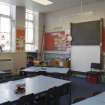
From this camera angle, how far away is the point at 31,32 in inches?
424

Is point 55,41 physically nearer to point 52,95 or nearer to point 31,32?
point 31,32

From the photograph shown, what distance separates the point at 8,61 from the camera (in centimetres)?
888

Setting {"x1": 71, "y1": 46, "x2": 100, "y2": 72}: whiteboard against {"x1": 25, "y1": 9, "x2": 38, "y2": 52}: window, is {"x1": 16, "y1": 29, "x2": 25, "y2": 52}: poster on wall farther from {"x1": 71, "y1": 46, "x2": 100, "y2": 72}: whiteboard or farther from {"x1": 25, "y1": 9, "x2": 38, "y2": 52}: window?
{"x1": 71, "y1": 46, "x2": 100, "y2": 72}: whiteboard

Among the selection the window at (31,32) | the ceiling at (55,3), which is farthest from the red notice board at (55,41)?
the ceiling at (55,3)

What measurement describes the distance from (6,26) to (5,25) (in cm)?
7

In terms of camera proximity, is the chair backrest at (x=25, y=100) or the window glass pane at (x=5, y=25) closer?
the chair backrest at (x=25, y=100)

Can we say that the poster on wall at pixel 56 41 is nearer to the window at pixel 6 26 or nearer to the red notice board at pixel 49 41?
the red notice board at pixel 49 41

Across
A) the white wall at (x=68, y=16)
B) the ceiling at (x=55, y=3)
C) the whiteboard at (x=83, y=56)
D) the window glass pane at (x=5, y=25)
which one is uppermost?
the ceiling at (x=55, y=3)

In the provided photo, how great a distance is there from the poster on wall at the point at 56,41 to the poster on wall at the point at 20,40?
1.65 meters

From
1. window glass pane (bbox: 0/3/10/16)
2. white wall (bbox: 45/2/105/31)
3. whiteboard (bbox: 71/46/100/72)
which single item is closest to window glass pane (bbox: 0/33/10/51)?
window glass pane (bbox: 0/3/10/16)

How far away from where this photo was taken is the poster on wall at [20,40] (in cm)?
938

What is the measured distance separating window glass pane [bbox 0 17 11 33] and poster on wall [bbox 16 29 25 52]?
1.76 ft

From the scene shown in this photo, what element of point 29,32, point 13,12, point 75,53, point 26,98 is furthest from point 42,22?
point 26,98

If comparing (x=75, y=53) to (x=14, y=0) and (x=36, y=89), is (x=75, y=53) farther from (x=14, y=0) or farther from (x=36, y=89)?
(x=36, y=89)
